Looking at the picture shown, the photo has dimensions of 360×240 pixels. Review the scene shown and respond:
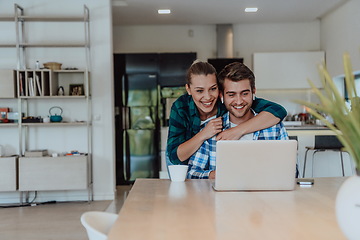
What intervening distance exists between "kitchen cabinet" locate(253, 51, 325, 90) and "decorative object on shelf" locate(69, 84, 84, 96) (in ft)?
11.0

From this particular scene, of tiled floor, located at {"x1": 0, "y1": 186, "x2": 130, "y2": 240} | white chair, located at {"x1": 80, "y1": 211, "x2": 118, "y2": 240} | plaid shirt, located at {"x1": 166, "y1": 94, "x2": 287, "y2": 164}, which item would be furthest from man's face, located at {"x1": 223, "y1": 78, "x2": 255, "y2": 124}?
tiled floor, located at {"x1": 0, "y1": 186, "x2": 130, "y2": 240}

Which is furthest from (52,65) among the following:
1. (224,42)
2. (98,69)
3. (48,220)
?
(224,42)

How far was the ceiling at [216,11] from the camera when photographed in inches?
253

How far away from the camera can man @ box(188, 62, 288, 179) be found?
2459 mm

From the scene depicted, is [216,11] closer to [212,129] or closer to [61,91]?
[61,91]

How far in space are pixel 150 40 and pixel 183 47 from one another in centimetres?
64

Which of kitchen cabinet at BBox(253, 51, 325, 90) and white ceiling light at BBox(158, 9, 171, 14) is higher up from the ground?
white ceiling light at BBox(158, 9, 171, 14)

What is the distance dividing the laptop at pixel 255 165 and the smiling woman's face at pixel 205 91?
55cm

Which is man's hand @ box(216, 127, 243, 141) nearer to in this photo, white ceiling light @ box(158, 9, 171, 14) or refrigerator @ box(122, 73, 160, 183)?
→ white ceiling light @ box(158, 9, 171, 14)

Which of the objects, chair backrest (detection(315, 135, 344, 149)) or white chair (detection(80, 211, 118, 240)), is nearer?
white chair (detection(80, 211, 118, 240))

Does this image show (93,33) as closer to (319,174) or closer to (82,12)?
(82,12)

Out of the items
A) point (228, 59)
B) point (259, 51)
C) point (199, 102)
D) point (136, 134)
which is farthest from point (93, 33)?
point (199, 102)

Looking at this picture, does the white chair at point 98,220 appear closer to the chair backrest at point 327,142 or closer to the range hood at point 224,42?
the chair backrest at point 327,142

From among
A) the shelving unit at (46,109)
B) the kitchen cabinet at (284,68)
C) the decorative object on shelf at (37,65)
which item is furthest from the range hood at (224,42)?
the decorative object on shelf at (37,65)
